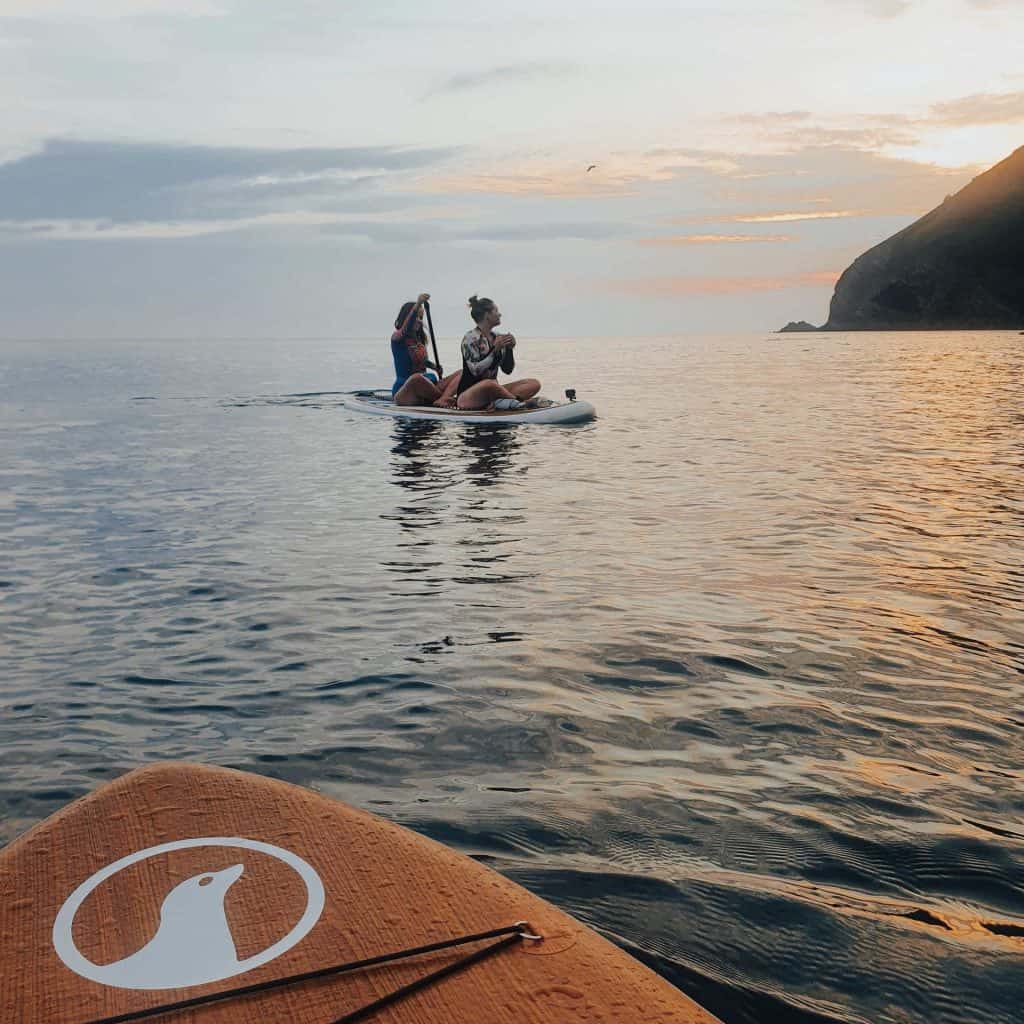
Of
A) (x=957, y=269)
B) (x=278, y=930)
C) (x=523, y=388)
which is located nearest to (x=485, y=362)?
(x=523, y=388)

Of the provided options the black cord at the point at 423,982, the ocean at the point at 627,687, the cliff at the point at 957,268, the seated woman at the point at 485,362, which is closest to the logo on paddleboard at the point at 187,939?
the black cord at the point at 423,982

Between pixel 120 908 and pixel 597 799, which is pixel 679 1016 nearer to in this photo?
pixel 120 908

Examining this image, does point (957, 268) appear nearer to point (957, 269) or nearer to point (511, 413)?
point (957, 269)

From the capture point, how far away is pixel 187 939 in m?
2.33

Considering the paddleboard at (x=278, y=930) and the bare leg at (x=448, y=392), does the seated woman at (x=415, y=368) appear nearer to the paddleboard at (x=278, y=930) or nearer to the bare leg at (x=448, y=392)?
the bare leg at (x=448, y=392)

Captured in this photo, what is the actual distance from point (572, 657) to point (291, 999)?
3717mm

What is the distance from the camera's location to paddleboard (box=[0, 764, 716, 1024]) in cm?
213

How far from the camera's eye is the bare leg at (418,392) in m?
19.3

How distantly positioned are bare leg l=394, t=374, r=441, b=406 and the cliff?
157 meters

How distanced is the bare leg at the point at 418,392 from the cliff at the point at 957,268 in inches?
6162

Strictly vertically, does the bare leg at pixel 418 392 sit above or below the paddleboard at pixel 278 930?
above

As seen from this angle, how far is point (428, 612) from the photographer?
6.75 meters

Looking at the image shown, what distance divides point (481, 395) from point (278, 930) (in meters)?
15.9

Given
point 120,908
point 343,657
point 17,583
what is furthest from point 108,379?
point 120,908
